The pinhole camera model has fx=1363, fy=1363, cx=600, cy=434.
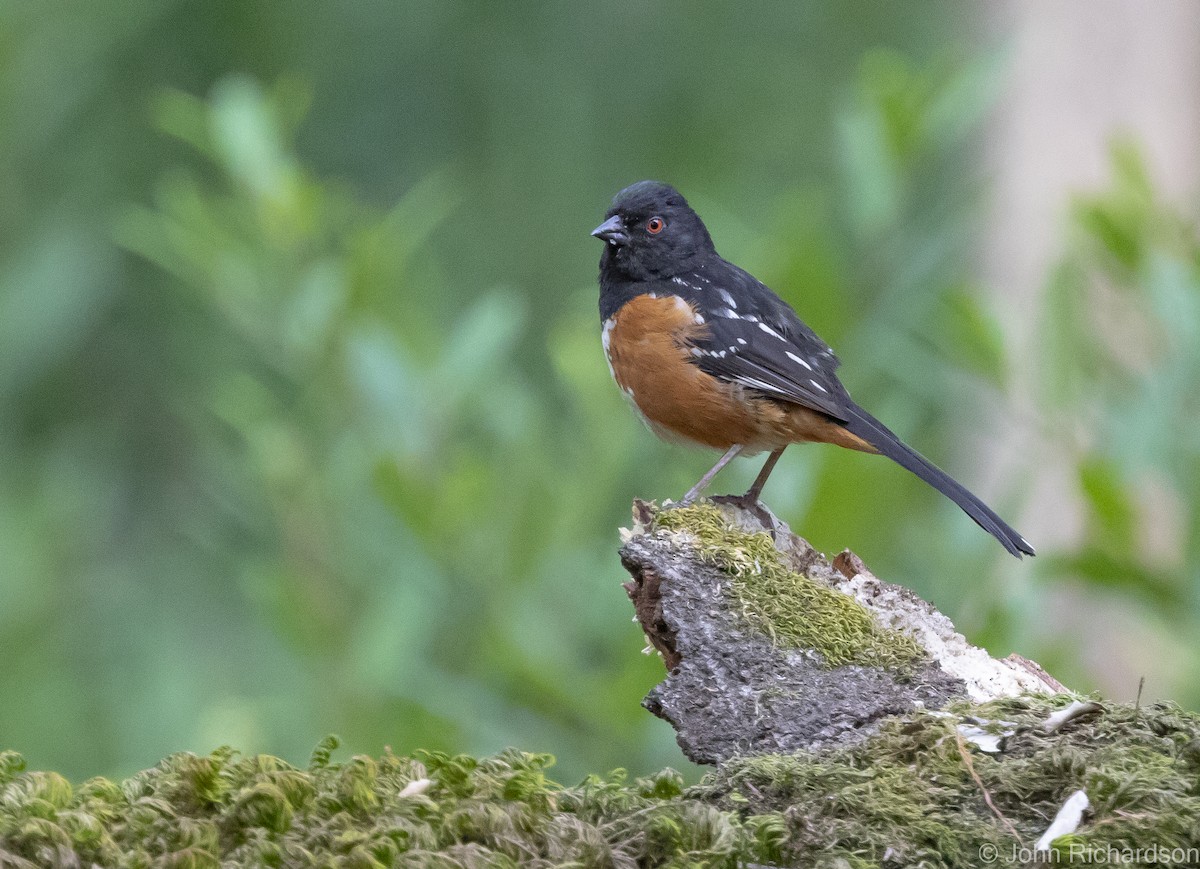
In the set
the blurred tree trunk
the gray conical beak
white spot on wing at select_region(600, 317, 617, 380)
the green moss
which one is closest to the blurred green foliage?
white spot on wing at select_region(600, 317, 617, 380)

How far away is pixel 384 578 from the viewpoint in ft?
13.1

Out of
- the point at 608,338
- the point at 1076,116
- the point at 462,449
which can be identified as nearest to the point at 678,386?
the point at 608,338

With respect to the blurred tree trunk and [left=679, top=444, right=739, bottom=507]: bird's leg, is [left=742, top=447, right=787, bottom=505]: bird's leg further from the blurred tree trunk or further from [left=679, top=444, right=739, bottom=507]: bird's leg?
the blurred tree trunk

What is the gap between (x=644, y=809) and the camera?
186cm

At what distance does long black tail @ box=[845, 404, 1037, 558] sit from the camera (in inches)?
130

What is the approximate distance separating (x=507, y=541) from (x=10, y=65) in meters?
4.04

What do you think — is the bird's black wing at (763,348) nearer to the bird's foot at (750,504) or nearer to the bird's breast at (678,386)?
the bird's breast at (678,386)

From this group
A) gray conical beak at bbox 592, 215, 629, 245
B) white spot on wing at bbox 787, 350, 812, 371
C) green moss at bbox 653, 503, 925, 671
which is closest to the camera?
green moss at bbox 653, 503, 925, 671

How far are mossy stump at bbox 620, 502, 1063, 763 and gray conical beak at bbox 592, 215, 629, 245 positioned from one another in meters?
1.88

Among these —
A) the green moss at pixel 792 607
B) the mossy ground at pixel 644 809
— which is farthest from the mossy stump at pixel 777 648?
the mossy ground at pixel 644 809

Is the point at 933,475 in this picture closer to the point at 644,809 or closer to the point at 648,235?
the point at 648,235

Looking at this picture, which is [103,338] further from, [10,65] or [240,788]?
[240,788]

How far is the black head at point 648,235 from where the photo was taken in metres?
4.35

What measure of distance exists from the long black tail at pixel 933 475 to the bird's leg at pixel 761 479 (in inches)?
10.7
